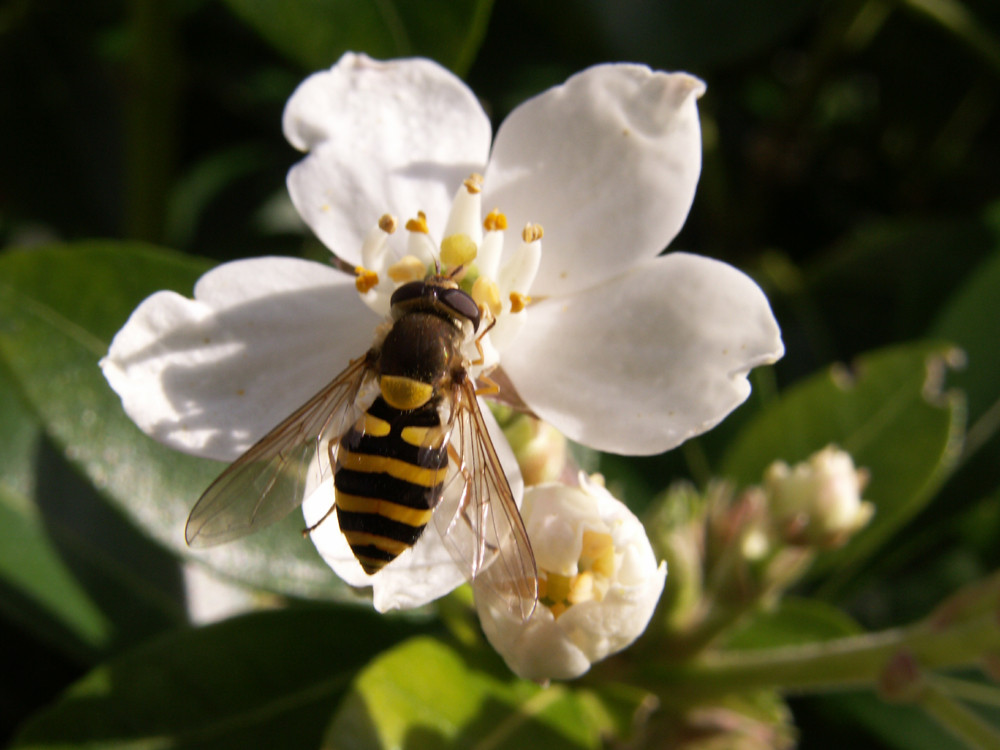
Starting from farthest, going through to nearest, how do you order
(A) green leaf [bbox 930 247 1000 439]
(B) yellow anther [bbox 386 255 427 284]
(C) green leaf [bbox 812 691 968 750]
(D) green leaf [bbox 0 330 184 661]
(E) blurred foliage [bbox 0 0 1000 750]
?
(A) green leaf [bbox 930 247 1000 439]
(C) green leaf [bbox 812 691 968 750]
(D) green leaf [bbox 0 330 184 661]
(E) blurred foliage [bbox 0 0 1000 750]
(B) yellow anther [bbox 386 255 427 284]

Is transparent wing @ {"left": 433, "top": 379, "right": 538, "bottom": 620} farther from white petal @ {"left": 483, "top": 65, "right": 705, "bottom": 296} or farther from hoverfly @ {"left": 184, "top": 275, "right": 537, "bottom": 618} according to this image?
white petal @ {"left": 483, "top": 65, "right": 705, "bottom": 296}

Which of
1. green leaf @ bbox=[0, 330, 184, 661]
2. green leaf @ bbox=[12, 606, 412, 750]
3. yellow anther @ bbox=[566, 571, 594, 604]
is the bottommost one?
green leaf @ bbox=[0, 330, 184, 661]

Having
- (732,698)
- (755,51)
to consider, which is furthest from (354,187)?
(755,51)

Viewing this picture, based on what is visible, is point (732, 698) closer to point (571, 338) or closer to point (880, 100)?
point (571, 338)

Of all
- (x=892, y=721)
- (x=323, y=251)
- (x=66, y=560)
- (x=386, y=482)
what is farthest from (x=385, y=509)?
(x=892, y=721)

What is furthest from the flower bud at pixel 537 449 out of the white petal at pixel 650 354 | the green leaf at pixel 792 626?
the green leaf at pixel 792 626

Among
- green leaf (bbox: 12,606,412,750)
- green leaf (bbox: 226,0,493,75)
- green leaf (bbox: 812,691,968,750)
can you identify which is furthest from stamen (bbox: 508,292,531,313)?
green leaf (bbox: 812,691,968,750)

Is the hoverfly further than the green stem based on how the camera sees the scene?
No
